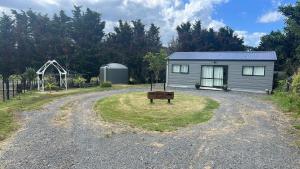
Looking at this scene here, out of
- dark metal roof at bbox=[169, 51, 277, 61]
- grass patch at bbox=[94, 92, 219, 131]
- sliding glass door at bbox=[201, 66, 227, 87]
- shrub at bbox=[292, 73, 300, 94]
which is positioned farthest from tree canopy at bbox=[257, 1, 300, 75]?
grass patch at bbox=[94, 92, 219, 131]

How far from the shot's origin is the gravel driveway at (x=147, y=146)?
6.44m

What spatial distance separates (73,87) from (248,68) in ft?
50.2

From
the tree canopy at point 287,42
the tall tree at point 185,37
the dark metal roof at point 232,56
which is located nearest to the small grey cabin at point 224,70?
the dark metal roof at point 232,56

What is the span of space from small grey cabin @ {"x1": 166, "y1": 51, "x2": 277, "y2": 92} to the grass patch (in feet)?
31.4

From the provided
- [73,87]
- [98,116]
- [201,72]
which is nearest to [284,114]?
[98,116]

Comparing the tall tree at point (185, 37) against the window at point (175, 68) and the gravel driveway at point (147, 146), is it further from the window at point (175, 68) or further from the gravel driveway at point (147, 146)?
the gravel driveway at point (147, 146)

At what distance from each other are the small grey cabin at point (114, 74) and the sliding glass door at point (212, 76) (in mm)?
9278

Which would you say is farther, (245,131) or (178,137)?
(245,131)

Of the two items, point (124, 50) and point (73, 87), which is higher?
point (124, 50)

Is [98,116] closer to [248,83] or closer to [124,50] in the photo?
[248,83]

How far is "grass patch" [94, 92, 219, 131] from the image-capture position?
10562 mm

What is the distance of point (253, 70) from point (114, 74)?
13.9 meters

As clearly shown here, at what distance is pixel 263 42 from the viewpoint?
1378 inches

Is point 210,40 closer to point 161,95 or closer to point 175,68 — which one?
point 175,68
